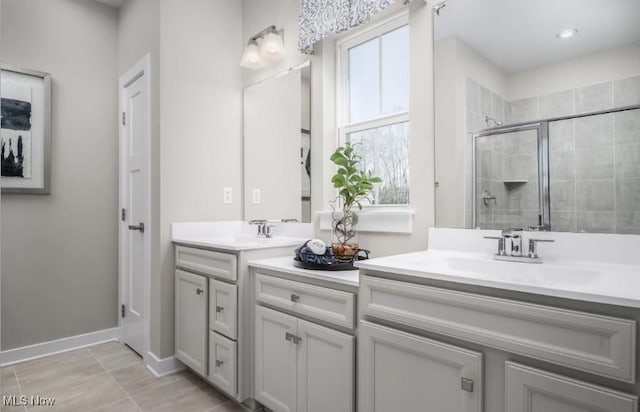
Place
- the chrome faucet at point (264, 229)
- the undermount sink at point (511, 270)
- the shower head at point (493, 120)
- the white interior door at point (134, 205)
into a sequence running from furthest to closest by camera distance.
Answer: the white interior door at point (134, 205), the chrome faucet at point (264, 229), the shower head at point (493, 120), the undermount sink at point (511, 270)

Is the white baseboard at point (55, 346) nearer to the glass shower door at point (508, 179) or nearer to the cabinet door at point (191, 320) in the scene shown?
the cabinet door at point (191, 320)

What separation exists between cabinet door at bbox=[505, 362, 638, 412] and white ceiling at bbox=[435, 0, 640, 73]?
3.82 ft

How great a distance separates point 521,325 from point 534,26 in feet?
3.95

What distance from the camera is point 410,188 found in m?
1.83

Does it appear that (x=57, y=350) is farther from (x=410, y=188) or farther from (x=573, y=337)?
(x=573, y=337)

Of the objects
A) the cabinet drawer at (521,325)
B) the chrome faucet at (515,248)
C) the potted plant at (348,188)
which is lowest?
the cabinet drawer at (521,325)

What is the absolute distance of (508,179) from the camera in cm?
153

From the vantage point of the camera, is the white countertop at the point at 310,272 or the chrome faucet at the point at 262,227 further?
the chrome faucet at the point at 262,227

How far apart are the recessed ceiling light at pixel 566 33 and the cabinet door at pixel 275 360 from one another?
62.2 inches

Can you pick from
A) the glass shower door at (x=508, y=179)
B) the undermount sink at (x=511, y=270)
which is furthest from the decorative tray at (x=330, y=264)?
the glass shower door at (x=508, y=179)

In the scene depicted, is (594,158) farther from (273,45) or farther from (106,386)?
(106,386)

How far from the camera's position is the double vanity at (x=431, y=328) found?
86cm

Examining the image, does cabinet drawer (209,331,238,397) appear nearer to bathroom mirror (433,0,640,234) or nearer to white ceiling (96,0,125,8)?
bathroom mirror (433,0,640,234)

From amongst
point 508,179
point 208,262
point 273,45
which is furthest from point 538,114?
point 208,262
